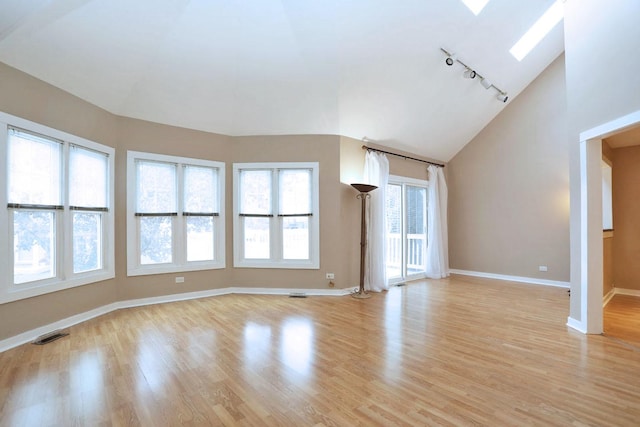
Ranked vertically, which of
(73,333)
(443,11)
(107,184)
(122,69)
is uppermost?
(443,11)

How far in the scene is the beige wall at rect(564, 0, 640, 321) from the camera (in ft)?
9.37

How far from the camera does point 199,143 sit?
501cm

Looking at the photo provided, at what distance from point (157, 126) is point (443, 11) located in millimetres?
4292

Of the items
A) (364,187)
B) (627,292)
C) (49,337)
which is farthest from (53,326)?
(627,292)

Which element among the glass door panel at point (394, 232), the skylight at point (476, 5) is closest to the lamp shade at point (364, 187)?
the glass door panel at point (394, 232)

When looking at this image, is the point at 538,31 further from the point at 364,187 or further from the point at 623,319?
the point at 623,319

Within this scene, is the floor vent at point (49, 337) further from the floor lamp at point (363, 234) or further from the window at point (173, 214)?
the floor lamp at point (363, 234)

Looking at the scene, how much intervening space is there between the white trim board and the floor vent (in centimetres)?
7

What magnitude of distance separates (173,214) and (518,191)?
21.8 feet

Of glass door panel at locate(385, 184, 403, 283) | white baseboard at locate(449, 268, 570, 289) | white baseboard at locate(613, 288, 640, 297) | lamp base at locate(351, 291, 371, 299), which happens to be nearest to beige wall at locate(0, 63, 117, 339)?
lamp base at locate(351, 291, 371, 299)

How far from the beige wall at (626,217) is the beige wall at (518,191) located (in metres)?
0.69

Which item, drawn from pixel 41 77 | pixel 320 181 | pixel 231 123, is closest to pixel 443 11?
pixel 320 181

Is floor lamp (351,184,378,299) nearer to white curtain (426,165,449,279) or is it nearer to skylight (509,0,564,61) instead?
white curtain (426,165,449,279)

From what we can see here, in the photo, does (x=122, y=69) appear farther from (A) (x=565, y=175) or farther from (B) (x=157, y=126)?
(A) (x=565, y=175)
